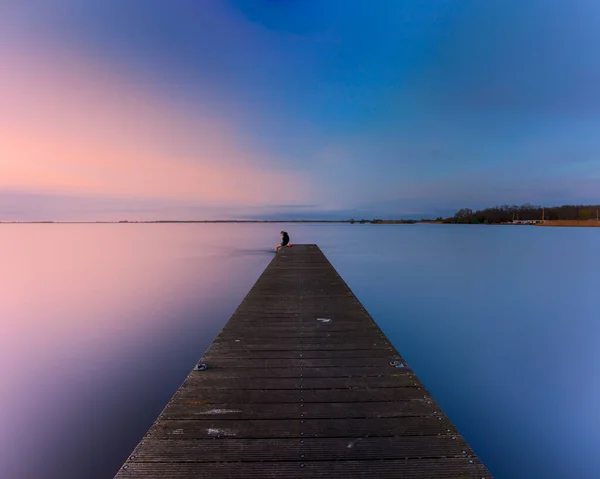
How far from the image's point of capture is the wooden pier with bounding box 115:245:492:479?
79.1 inches

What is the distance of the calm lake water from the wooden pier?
1.76 meters

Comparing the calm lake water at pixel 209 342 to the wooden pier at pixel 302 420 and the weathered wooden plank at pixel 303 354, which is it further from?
the wooden pier at pixel 302 420

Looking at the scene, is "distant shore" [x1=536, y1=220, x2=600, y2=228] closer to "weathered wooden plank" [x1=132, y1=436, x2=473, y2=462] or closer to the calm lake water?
the calm lake water

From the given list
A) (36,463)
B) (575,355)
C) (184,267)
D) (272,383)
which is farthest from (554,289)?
(184,267)

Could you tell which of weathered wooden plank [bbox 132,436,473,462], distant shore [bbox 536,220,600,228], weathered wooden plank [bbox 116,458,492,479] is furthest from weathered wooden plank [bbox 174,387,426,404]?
distant shore [bbox 536,220,600,228]

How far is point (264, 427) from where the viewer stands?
2369mm

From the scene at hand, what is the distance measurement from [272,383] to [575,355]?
7100 millimetres

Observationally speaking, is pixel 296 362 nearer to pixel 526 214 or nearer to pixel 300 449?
pixel 300 449

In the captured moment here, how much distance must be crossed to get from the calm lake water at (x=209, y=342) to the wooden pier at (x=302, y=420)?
5.79 feet

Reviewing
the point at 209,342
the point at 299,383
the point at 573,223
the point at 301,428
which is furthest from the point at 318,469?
the point at 573,223

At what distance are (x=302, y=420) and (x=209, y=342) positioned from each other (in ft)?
17.1

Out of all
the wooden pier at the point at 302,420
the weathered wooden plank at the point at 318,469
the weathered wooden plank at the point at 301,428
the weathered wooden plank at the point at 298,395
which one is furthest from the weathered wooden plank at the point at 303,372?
Answer: the weathered wooden plank at the point at 318,469

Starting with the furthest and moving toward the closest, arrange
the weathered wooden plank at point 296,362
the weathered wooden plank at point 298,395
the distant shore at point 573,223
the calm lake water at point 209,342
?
the distant shore at point 573,223 → the calm lake water at point 209,342 → the weathered wooden plank at point 296,362 → the weathered wooden plank at point 298,395

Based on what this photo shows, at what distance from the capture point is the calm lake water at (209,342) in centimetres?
382
